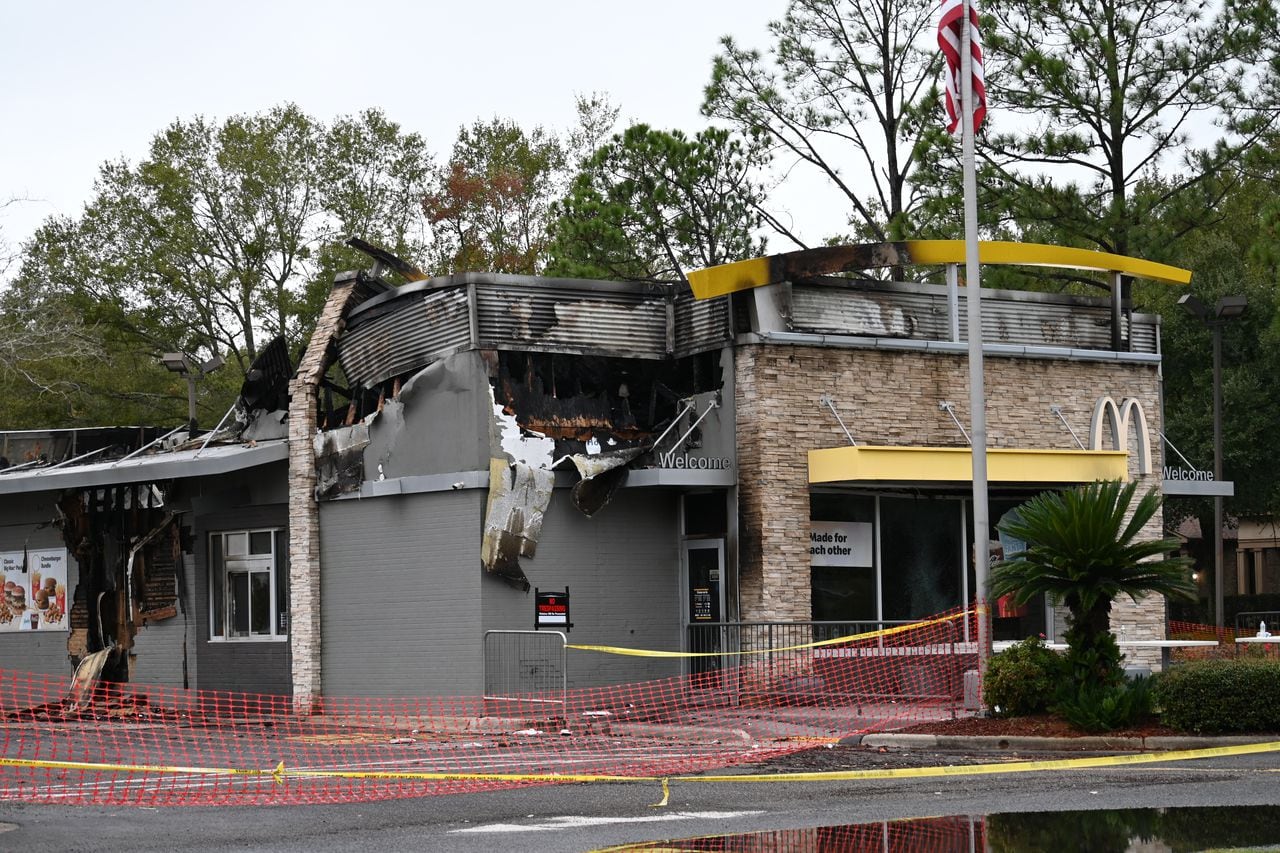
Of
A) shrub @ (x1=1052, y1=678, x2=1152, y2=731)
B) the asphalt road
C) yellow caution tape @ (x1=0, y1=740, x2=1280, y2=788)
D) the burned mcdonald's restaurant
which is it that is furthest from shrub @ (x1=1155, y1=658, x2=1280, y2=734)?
the burned mcdonald's restaurant

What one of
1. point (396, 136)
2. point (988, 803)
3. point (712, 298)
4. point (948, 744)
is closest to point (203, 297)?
point (396, 136)

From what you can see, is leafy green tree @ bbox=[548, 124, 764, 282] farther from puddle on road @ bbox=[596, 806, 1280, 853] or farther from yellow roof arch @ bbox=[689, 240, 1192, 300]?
puddle on road @ bbox=[596, 806, 1280, 853]

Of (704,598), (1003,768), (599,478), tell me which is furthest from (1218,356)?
(1003,768)

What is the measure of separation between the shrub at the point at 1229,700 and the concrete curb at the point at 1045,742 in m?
0.19

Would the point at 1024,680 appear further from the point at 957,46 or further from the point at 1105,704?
the point at 957,46

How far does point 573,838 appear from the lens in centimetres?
1097

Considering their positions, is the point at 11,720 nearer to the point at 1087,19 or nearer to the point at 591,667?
the point at 591,667

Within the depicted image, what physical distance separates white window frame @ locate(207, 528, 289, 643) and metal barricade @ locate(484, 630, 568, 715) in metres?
4.60

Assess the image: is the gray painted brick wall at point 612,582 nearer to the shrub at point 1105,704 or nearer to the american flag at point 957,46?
the american flag at point 957,46

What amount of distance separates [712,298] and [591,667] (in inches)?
216

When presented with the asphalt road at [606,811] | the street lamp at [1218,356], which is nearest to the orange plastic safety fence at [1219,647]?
the street lamp at [1218,356]

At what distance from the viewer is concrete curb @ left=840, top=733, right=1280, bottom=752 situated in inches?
648

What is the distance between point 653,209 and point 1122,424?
18.3 m

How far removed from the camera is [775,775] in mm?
15406
